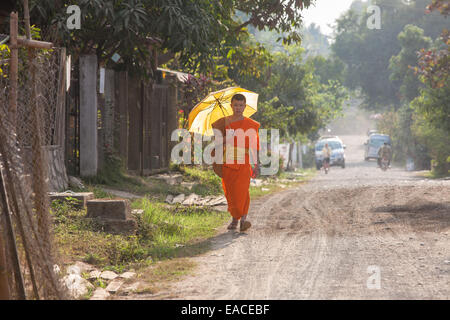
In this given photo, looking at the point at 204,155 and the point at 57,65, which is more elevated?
the point at 57,65

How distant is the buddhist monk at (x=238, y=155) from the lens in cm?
965

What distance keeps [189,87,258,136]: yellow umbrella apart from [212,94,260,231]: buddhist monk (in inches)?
39.7

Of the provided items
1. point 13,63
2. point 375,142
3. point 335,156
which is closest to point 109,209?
point 13,63

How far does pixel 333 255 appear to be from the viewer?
Result: 295 inches

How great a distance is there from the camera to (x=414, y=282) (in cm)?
600

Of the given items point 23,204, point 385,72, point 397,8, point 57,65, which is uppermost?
point 397,8

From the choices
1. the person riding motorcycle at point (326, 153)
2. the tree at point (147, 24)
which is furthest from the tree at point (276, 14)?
the person riding motorcycle at point (326, 153)

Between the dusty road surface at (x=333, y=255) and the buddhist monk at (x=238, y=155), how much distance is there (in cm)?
43

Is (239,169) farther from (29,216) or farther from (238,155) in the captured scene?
(29,216)

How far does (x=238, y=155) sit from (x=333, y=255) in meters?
2.69

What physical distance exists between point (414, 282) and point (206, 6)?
7.85m

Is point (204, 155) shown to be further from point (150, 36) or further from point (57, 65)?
point (57, 65)
